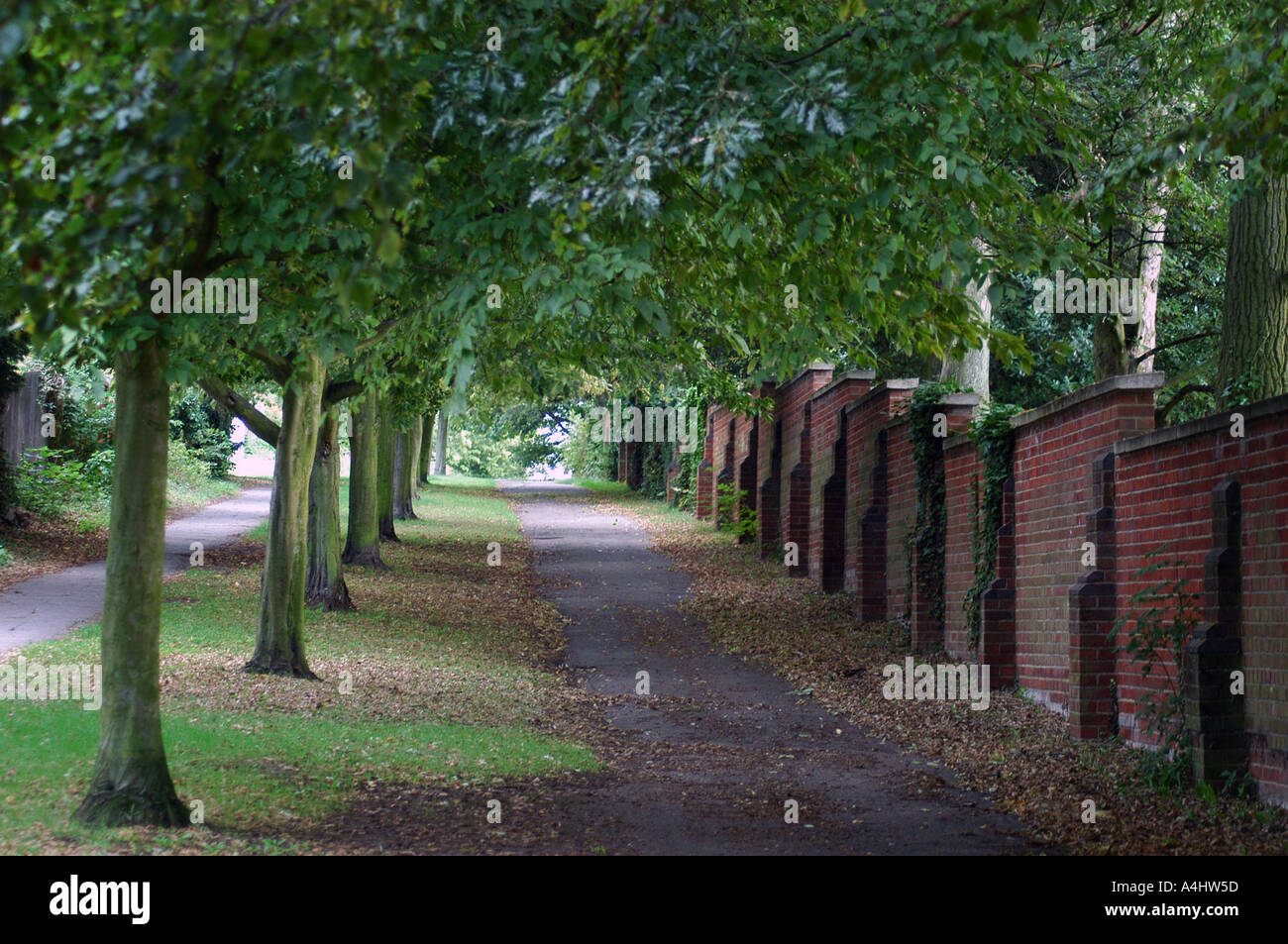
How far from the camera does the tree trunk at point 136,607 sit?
23.0 feet

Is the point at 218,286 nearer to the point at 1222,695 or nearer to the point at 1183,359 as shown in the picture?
the point at 1222,695

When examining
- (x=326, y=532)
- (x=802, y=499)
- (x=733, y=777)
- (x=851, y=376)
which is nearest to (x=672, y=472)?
(x=802, y=499)

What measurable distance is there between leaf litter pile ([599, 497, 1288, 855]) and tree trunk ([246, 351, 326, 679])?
218 inches

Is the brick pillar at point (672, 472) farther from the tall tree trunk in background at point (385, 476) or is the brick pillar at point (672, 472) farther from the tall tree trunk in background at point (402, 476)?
the tall tree trunk in background at point (385, 476)

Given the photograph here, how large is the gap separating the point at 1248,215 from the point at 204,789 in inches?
384

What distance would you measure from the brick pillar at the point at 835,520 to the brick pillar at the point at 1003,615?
21.3 ft

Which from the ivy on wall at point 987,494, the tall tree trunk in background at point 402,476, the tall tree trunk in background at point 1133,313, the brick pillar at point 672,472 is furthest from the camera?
the brick pillar at point 672,472

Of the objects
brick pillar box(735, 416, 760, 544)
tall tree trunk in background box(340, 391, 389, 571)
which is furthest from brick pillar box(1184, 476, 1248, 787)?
brick pillar box(735, 416, 760, 544)

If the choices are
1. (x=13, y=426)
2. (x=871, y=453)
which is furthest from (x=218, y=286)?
(x=13, y=426)

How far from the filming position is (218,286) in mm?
7719

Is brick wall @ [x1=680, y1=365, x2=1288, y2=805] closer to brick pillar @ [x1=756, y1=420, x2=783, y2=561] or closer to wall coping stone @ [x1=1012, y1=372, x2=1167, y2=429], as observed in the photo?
wall coping stone @ [x1=1012, y1=372, x2=1167, y2=429]

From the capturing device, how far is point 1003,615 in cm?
1225

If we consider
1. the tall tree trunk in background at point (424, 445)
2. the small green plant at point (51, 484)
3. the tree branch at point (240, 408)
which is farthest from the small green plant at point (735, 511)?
the tall tree trunk in background at point (424, 445)

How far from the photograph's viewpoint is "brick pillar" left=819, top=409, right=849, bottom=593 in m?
18.8
